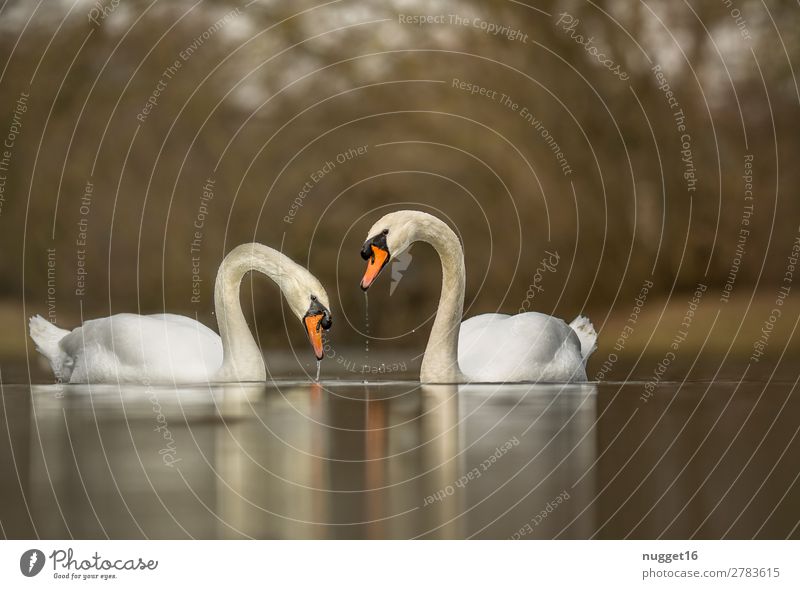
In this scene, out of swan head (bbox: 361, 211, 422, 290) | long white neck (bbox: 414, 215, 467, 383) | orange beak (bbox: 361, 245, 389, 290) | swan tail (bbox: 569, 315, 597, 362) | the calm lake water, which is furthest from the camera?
swan tail (bbox: 569, 315, 597, 362)

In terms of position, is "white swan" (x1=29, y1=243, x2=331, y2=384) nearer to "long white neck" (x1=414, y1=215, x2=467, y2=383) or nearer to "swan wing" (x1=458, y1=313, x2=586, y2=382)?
"long white neck" (x1=414, y1=215, x2=467, y2=383)

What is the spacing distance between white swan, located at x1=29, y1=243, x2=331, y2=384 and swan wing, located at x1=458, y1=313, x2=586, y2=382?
0.63 metres

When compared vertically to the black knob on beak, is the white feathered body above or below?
below

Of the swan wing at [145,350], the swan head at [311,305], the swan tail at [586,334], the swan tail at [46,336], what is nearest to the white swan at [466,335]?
the swan head at [311,305]

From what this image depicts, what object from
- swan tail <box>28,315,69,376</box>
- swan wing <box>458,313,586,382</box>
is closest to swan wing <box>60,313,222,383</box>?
swan tail <box>28,315,69,376</box>

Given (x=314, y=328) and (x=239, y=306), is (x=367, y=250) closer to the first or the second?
(x=314, y=328)

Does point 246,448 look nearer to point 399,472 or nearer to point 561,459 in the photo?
point 399,472

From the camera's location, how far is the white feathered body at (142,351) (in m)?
5.64

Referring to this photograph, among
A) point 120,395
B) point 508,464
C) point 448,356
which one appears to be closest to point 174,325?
point 120,395

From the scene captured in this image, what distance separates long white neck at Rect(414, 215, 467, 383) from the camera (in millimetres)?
5617

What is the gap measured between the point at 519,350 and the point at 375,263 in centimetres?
67

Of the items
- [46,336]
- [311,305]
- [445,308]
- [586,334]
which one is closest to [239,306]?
[311,305]

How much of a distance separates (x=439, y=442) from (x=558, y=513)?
0.98 m

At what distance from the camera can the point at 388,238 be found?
5656mm
